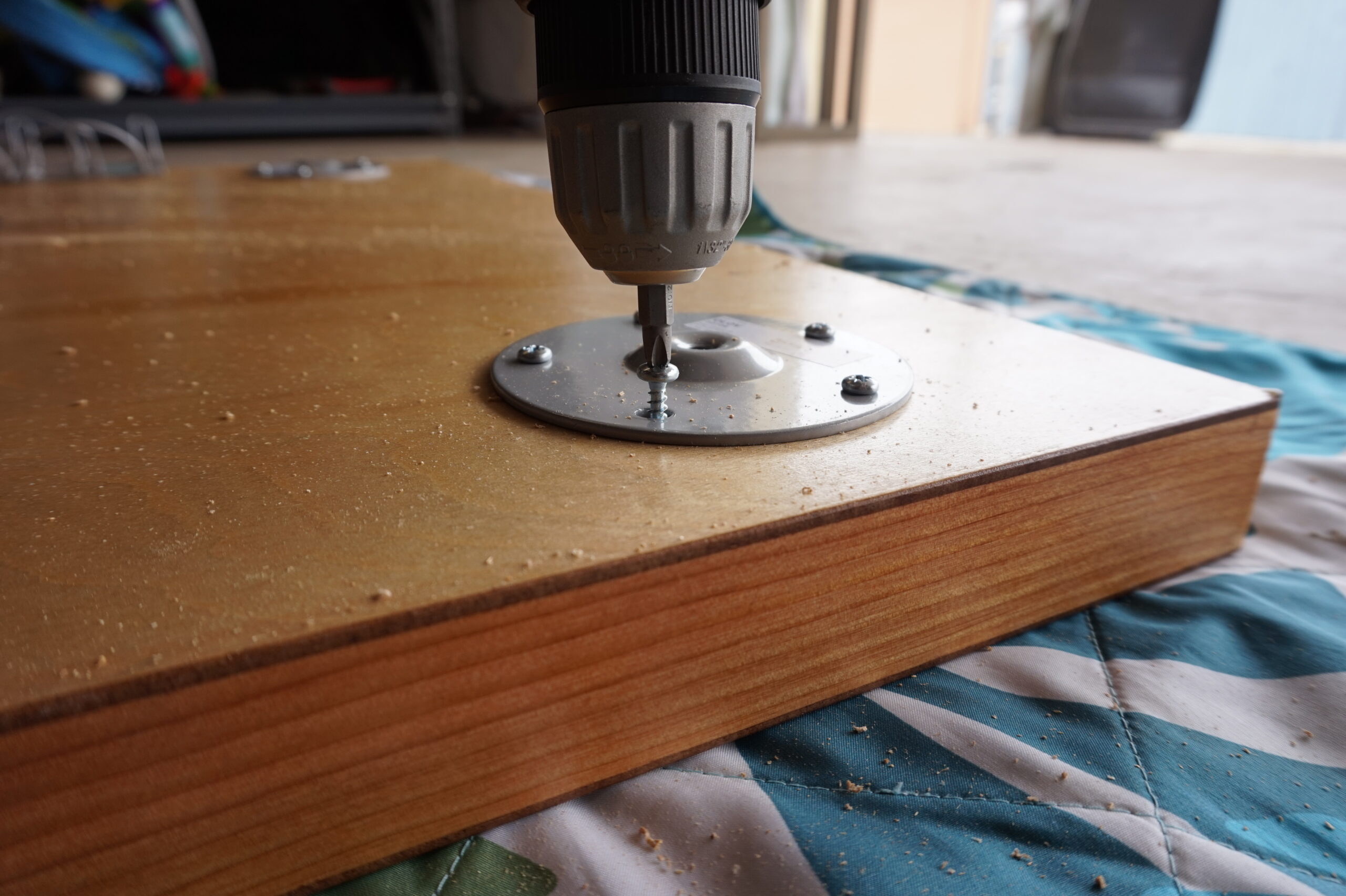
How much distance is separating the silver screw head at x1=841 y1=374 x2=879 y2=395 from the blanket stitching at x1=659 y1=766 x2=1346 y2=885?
166 millimetres

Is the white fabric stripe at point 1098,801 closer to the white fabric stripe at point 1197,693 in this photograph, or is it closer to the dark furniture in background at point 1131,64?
the white fabric stripe at point 1197,693

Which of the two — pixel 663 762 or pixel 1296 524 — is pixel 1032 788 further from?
pixel 1296 524

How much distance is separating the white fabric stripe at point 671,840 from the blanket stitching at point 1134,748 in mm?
118

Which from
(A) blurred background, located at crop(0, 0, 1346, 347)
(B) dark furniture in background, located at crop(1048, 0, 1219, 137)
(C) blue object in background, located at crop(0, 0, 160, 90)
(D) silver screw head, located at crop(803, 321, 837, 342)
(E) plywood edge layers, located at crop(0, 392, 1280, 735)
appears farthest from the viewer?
(B) dark furniture in background, located at crop(1048, 0, 1219, 137)

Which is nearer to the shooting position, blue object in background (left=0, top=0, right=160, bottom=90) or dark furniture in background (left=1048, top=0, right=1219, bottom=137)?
blue object in background (left=0, top=0, right=160, bottom=90)

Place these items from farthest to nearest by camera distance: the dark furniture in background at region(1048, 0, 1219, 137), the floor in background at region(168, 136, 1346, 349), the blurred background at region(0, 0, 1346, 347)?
the dark furniture in background at region(1048, 0, 1219, 137), the blurred background at region(0, 0, 1346, 347), the floor in background at region(168, 136, 1346, 349)

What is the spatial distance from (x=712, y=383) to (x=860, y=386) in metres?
0.07

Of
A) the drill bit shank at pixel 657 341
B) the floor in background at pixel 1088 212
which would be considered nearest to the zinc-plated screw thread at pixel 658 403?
the drill bit shank at pixel 657 341

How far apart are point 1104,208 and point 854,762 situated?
2278mm

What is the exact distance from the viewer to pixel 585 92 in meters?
0.34

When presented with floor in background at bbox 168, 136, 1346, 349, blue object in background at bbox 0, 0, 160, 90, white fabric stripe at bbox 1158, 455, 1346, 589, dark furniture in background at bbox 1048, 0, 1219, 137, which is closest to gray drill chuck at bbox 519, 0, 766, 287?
white fabric stripe at bbox 1158, 455, 1346, 589

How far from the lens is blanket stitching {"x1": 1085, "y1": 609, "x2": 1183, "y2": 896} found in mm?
319

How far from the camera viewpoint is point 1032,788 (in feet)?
1.16

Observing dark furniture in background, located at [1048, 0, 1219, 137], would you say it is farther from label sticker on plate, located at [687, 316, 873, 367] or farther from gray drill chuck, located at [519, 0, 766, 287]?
gray drill chuck, located at [519, 0, 766, 287]
